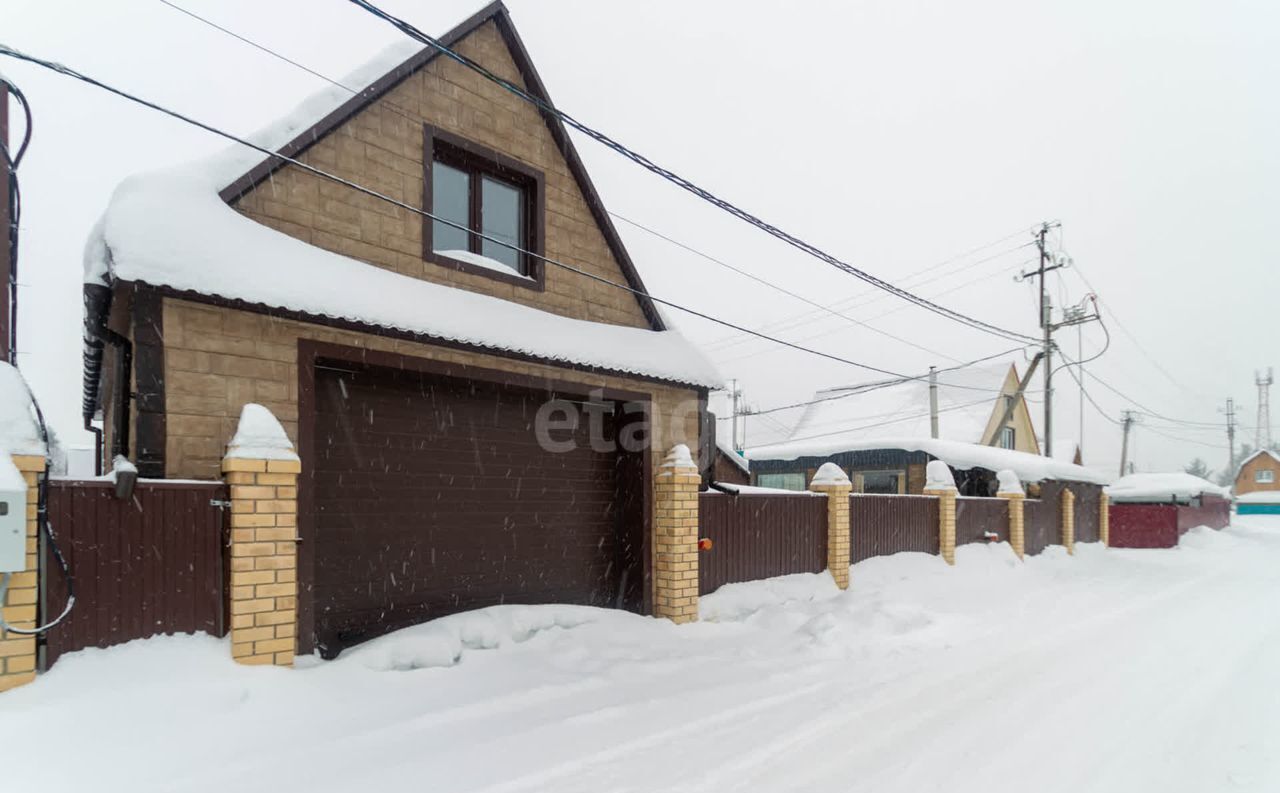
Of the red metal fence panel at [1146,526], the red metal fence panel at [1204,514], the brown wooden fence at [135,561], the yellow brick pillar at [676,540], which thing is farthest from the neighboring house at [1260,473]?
the brown wooden fence at [135,561]

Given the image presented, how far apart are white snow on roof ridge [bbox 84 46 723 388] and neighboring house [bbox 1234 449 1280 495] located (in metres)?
73.7

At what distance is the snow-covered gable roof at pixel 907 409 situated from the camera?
97.3ft

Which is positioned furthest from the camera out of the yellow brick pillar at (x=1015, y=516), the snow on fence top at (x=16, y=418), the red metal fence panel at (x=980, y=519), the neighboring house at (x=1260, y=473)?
the neighboring house at (x=1260, y=473)

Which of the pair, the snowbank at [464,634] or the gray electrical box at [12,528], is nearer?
the gray electrical box at [12,528]

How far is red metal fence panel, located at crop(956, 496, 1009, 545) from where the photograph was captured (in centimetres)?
1421

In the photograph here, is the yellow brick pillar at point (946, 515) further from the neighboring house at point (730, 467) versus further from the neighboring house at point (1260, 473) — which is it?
the neighboring house at point (1260, 473)

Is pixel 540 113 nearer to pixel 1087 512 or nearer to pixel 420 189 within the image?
pixel 420 189

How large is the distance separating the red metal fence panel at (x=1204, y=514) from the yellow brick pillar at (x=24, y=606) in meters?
31.1

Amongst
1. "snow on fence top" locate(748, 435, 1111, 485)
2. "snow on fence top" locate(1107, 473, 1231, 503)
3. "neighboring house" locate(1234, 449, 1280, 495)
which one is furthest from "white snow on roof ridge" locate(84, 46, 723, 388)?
"neighboring house" locate(1234, 449, 1280, 495)

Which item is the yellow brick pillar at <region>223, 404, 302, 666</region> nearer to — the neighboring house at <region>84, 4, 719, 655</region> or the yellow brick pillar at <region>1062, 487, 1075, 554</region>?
the neighboring house at <region>84, 4, 719, 655</region>

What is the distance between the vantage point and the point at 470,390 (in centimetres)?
717

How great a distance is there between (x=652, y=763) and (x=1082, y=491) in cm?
2151

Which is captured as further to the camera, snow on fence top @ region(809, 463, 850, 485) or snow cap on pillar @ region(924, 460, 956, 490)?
snow cap on pillar @ region(924, 460, 956, 490)

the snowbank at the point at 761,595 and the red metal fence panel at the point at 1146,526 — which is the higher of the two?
the snowbank at the point at 761,595
